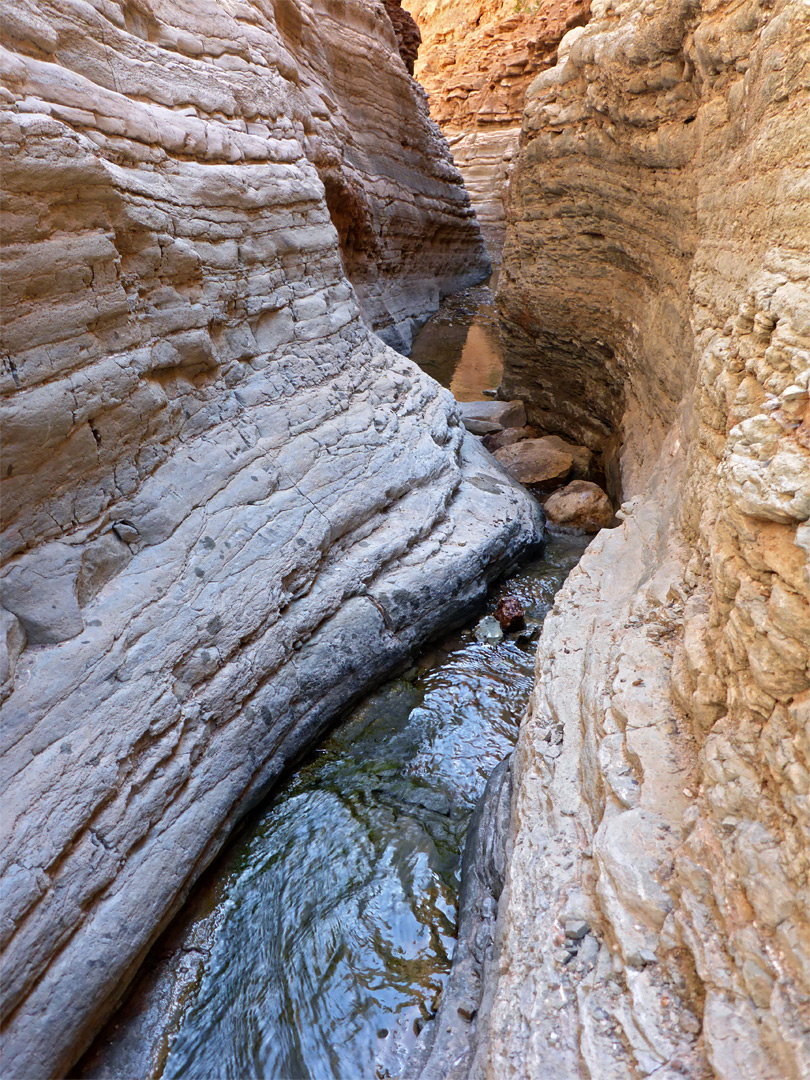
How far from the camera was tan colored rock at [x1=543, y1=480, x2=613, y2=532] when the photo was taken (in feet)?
22.6

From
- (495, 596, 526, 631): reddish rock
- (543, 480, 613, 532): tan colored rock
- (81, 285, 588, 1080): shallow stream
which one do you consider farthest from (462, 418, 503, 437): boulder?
(81, 285, 588, 1080): shallow stream

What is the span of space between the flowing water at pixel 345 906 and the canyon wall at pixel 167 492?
0.25 m

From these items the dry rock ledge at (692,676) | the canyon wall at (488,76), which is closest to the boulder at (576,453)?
the dry rock ledge at (692,676)

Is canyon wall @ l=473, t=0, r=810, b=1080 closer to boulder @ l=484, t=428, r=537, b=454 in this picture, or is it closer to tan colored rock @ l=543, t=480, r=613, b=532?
tan colored rock @ l=543, t=480, r=613, b=532

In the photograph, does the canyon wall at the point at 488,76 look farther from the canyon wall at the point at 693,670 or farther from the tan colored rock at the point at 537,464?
the canyon wall at the point at 693,670

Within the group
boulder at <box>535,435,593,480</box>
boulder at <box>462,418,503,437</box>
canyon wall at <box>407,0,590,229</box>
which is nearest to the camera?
boulder at <box>535,435,593,480</box>

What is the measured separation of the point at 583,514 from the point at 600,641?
3.59 meters

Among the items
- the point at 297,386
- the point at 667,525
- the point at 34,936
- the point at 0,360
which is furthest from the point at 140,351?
the point at 667,525

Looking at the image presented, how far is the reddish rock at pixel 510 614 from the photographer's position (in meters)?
5.55

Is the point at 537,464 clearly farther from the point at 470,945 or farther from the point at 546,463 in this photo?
the point at 470,945

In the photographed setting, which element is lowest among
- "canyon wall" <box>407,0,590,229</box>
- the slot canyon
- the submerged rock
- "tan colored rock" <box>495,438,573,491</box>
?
the submerged rock

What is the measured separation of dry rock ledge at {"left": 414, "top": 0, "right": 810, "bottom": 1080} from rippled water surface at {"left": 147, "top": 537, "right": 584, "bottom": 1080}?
559mm

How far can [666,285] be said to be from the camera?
19.1ft

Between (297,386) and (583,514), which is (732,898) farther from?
(583,514)
